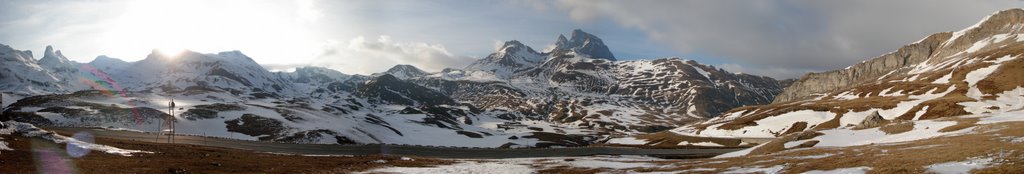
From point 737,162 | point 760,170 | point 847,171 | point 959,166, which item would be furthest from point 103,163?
point 959,166

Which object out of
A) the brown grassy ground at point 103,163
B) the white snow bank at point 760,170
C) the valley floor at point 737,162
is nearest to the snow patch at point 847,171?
the valley floor at point 737,162

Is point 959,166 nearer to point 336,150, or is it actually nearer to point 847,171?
point 847,171

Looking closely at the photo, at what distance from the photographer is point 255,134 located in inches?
6580

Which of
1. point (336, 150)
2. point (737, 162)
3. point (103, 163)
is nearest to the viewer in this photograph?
point (103, 163)

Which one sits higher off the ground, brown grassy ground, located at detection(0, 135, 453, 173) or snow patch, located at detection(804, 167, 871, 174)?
brown grassy ground, located at detection(0, 135, 453, 173)

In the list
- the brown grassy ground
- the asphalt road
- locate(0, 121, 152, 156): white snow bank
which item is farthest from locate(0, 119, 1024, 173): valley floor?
the asphalt road

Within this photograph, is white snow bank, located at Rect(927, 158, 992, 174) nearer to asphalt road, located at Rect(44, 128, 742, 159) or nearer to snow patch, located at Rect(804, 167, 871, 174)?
snow patch, located at Rect(804, 167, 871, 174)

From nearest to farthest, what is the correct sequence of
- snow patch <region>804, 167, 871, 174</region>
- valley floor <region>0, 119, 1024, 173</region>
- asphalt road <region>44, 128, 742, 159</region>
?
valley floor <region>0, 119, 1024, 173</region> < snow patch <region>804, 167, 871, 174</region> < asphalt road <region>44, 128, 742, 159</region>

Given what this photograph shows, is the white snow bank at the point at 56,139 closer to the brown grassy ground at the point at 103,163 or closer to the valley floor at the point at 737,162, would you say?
the valley floor at the point at 737,162

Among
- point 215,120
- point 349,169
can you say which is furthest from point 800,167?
→ point 215,120

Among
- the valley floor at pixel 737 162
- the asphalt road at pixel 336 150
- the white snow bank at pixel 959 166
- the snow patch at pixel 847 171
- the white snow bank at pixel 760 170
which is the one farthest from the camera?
the asphalt road at pixel 336 150

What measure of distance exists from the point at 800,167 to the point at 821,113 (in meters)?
152

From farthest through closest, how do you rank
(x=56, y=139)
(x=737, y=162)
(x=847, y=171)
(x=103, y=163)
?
(x=56, y=139), (x=737, y=162), (x=103, y=163), (x=847, y=171)

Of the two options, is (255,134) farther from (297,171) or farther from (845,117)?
(845,117)
